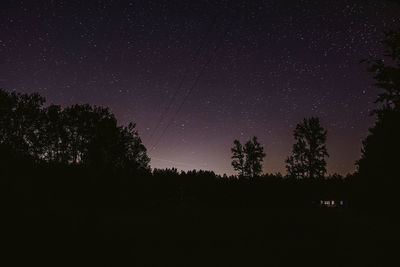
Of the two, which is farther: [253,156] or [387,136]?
[253,156]

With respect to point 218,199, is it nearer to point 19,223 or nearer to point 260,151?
point 19,223

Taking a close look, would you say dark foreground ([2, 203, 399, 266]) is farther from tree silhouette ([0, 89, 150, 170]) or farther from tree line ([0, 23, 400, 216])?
tree silhouette ([0, 89, 150, 170])

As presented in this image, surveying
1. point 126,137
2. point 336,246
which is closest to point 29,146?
point 126,137

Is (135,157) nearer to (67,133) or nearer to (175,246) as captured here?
(67,133)

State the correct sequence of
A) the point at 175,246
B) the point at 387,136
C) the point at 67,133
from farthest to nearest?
the point at 67,133 → the point at 387,136 → the point at 175,246

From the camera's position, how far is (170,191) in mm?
33438

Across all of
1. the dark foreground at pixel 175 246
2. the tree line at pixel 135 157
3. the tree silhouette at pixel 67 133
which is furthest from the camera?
the tree silhouette at pixel 67 133

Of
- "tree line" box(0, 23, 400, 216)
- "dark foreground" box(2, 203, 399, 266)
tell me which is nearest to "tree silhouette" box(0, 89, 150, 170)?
"tree line" box(0, 23, 400, 216)

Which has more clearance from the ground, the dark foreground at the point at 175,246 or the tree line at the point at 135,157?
the tree line at the point at 135,157

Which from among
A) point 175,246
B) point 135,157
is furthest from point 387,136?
point 135,157

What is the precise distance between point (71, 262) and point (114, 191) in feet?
67.2

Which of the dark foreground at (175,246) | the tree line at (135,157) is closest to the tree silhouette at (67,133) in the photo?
the tree line at (135,157)

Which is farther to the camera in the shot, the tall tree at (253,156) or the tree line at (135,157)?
the tall tree at (253,156)

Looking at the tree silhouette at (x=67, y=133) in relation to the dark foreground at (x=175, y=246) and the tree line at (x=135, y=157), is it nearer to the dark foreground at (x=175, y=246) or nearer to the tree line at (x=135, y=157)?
the tree line at (x=135, y=157)
